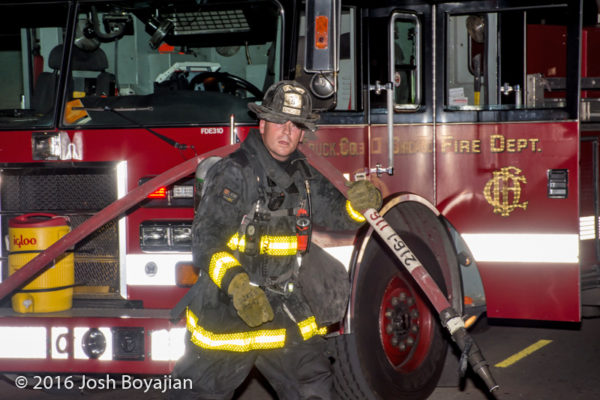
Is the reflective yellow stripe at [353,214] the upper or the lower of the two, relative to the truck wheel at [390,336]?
upper

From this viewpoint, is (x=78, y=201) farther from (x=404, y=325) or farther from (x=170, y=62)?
(x=404, y=325)

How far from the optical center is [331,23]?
3990mm

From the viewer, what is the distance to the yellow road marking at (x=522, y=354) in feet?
19.7

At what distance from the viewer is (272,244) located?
3.45m

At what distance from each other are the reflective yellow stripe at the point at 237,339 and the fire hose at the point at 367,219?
2.41 ft

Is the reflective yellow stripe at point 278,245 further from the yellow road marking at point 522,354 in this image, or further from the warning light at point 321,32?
the yellow road marking at point 522,354

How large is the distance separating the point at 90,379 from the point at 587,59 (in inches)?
181

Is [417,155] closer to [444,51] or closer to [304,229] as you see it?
[444,51]

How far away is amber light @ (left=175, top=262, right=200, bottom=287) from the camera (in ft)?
14.9

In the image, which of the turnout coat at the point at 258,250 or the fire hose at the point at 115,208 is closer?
the turnout coat at the point at 258,250

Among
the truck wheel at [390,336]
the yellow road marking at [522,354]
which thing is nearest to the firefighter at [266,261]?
the truck wheel at [390,336]

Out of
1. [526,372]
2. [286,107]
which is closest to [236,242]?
[286,107]

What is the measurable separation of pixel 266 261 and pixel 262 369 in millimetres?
514

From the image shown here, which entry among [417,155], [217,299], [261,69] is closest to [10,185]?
[261,69]
